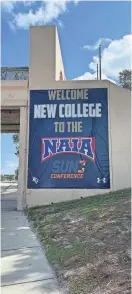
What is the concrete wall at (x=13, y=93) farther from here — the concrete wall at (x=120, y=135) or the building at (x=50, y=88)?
the concrete wall at (x=120, y=135)

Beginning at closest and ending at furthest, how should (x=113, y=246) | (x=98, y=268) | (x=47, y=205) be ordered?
1. (x=98, y=268)
2. (x=113, y=246)
3. (x=47, y=205)

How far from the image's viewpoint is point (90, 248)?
4742 millimetres

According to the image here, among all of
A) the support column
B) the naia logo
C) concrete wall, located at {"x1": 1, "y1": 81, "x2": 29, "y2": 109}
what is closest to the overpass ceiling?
concrete wall, located at {"x1": 1, "y1": 81, "x2": 29, "y2": 109}

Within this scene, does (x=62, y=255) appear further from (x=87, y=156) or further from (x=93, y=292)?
(x=87, y=156)

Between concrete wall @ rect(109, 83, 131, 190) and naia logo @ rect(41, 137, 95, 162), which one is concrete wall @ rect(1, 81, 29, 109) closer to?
naia logo @ rect(41, 137, 95, 162)

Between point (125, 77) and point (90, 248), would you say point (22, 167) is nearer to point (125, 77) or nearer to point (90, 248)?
point (90, 248)

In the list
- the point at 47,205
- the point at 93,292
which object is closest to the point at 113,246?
the point at 93,292

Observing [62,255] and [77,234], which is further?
[77,234]

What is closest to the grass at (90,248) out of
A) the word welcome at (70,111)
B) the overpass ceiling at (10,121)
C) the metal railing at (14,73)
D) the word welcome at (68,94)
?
the word welcome at (70,111)

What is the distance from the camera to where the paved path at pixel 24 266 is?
3811 millimetres

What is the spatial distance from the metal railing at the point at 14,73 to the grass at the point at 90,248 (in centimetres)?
580

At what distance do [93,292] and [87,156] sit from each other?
7.24 meters

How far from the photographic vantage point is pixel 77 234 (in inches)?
225

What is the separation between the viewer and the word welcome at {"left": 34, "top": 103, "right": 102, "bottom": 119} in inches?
426
